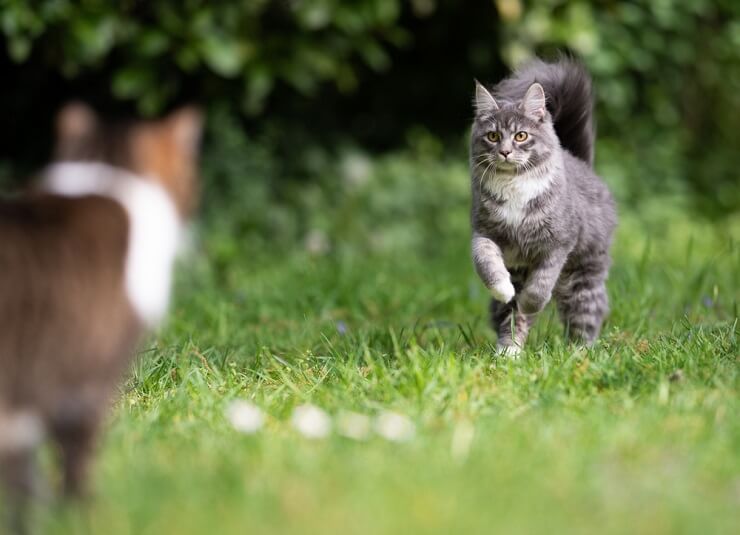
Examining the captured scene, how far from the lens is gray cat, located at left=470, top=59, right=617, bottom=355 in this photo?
370cm

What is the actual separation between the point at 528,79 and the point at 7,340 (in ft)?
8.42

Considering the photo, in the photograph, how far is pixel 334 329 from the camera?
13.7ft

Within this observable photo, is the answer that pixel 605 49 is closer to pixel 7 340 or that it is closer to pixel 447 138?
pixel 447 138

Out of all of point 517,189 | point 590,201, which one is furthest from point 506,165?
point 590,201

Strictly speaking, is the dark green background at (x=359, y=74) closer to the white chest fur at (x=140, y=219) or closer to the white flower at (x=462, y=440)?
the white chest fur at (x=140, y=219)

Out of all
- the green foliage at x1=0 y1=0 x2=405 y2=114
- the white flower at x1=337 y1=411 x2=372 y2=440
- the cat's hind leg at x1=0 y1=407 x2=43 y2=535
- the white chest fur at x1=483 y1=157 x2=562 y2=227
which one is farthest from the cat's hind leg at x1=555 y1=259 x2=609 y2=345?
the green foliage at x1=0 y1=0 x2=405 y2=114

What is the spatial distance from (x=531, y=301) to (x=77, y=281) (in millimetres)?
1909

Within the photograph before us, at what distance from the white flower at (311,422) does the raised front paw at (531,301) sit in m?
1.09

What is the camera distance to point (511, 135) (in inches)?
148

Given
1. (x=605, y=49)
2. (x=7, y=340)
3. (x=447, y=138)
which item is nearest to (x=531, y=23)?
(x=605, y=49)

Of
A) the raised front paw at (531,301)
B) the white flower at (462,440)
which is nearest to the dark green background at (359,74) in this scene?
the raised front paw at (531,301)

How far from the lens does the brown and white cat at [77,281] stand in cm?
220

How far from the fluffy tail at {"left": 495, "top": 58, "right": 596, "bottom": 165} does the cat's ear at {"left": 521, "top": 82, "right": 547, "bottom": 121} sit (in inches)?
5.6

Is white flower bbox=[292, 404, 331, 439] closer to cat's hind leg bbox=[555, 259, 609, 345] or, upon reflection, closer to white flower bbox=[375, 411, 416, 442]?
white flower bbox=[375, 411, 416, 442]
